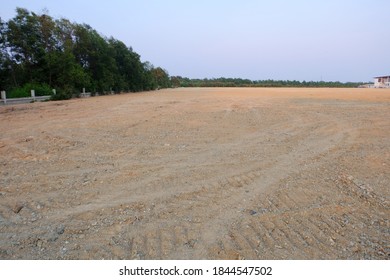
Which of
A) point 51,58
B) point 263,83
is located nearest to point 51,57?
point 51,58

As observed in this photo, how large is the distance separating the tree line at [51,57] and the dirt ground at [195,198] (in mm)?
22786

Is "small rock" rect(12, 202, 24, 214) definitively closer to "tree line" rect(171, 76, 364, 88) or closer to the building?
the building

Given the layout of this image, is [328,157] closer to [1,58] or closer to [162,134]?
[162,134]

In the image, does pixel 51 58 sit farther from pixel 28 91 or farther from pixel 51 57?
pixel 28 91

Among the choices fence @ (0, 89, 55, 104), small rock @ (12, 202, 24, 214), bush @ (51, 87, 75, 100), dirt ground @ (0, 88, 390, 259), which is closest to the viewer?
dirt ground @ (0, 88, 390, 259)

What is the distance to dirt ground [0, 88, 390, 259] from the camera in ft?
8.26

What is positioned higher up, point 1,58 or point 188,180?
point 1,58

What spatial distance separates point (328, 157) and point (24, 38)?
101 ft

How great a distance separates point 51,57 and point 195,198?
29.4m

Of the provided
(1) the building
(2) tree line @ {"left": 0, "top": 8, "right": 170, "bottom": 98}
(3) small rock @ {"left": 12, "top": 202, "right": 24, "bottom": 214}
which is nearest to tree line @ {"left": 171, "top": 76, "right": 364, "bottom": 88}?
(1) the building

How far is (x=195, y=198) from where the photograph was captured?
11.4ft

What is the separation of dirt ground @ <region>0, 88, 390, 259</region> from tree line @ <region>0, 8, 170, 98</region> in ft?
74.8
